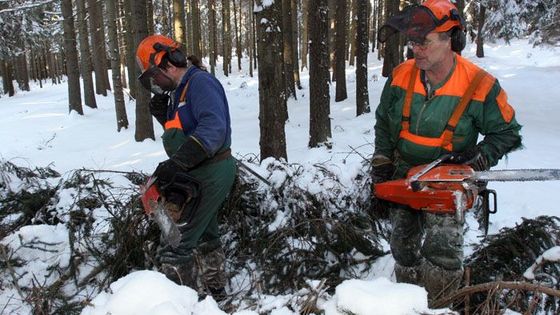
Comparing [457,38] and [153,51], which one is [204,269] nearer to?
[153,51]

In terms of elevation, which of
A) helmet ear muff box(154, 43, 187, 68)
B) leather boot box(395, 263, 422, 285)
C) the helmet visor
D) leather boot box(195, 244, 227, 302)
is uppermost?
the helmet visor

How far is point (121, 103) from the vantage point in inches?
538

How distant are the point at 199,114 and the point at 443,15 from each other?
1731mm

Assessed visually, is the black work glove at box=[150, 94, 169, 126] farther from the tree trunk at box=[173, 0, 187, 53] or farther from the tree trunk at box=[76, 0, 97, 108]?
the tree trunk at box=[76, 0, 97, 108]

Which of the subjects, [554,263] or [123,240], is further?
[123,240]

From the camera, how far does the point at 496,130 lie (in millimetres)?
2816

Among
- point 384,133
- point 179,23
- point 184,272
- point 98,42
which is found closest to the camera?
point 384,133

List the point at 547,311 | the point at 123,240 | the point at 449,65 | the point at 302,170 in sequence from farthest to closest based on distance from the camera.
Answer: the point at 302,170 → the point at 123,240 → the point at 449,65 → the point at 547,311

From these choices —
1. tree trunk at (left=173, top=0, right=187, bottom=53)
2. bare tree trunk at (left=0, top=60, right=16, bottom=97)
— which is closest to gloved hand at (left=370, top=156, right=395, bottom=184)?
tree trunk at (left=173, top=0, right=187, bottom=53)

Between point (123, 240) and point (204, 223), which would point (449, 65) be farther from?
point (123, 240)

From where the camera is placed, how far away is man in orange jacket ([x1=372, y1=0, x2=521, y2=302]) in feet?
9.05

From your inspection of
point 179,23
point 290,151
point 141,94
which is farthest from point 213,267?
point 179,23

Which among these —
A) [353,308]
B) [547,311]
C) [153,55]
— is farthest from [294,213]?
[353,308]

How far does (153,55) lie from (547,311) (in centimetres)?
314
